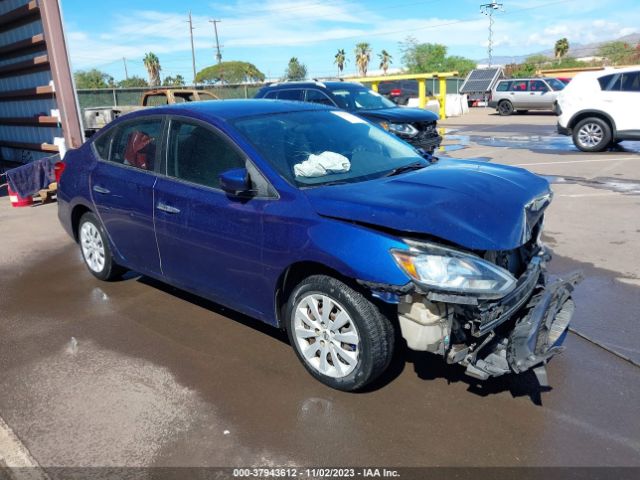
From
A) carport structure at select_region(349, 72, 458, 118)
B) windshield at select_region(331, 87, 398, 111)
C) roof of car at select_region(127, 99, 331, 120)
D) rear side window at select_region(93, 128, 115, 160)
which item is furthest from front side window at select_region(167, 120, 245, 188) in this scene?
carport structure at select_region(349, 72, 458, 118)

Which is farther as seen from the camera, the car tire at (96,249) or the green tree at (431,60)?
the green tree at (431,60)

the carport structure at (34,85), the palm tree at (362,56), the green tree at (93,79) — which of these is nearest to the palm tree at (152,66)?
the green tree at (93,79)

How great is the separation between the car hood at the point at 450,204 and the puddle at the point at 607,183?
5665mm

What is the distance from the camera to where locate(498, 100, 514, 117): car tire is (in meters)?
26.5

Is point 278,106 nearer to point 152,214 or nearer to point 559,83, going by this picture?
point 152,214

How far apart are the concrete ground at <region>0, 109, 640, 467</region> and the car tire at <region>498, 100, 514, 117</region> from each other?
2307 cm

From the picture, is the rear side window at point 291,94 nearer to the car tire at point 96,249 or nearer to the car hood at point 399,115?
the car hood at point 399,115

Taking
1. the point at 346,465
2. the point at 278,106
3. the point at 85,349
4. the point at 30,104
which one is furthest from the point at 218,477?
the point at 30,104

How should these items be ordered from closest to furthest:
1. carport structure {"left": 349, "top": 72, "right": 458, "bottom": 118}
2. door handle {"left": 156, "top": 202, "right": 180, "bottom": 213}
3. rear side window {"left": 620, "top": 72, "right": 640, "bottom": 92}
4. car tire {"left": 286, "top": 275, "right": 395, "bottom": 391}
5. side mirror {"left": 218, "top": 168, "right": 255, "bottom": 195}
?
car tire {"left": 286, "top": 275, "right": 395, "bottom": 391} → side mirror {"left": 218, "top": 168, "right": 255, "bottom": 195} → door handle {"left": 156, "top": 202, "right": 180, "bottom": 213} → rear side window {"left": 620, "top": 72, "right": 640, "bottom": 92} → carport structure {"left": 349, "top": 72, "right": 458, "bottom": 118}

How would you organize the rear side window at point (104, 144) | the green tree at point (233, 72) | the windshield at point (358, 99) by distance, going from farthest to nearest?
1. the green tree at point (233, 72)
2. the windshield at point (358, 99)
3. the rear side window at point (104, 144)

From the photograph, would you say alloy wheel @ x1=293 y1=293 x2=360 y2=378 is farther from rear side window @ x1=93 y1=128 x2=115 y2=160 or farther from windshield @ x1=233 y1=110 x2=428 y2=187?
rear side window @ x1=93 y1=128 x2=115 y2=160

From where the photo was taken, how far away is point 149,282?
5.37m

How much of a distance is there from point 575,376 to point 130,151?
12.4 ft

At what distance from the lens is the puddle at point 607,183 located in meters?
8.41
